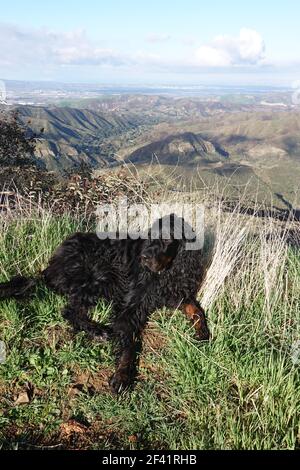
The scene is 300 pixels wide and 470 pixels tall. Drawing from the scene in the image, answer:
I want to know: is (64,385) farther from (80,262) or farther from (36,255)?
(36,255)

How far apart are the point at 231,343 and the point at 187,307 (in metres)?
0.63

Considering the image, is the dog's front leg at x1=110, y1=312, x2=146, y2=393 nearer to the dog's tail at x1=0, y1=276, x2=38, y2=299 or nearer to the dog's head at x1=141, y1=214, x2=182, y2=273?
the dog's head at x1=141, y1=214, x2=182, y2=273

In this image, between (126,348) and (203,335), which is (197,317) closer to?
(203,335)

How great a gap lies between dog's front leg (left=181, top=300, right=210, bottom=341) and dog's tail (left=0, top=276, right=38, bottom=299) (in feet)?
4.79

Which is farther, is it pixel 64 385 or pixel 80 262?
pixel 80 262

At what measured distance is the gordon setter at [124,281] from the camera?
3.57 meters

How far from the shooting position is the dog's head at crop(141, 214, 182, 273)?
140 inches

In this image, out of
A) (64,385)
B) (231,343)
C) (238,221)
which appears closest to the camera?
(64,385)

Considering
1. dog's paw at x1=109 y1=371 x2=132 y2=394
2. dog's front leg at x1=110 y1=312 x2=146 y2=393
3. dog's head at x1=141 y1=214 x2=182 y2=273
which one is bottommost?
dog's paw at x1=109 y1=371 x2=132 y2=394

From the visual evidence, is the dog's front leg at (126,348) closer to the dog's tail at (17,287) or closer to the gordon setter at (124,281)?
the gordon setter at (124,281)

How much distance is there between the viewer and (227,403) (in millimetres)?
2750

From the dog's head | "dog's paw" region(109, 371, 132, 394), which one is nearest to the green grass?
"dog's paw" region(109, 371, 132, 394)
